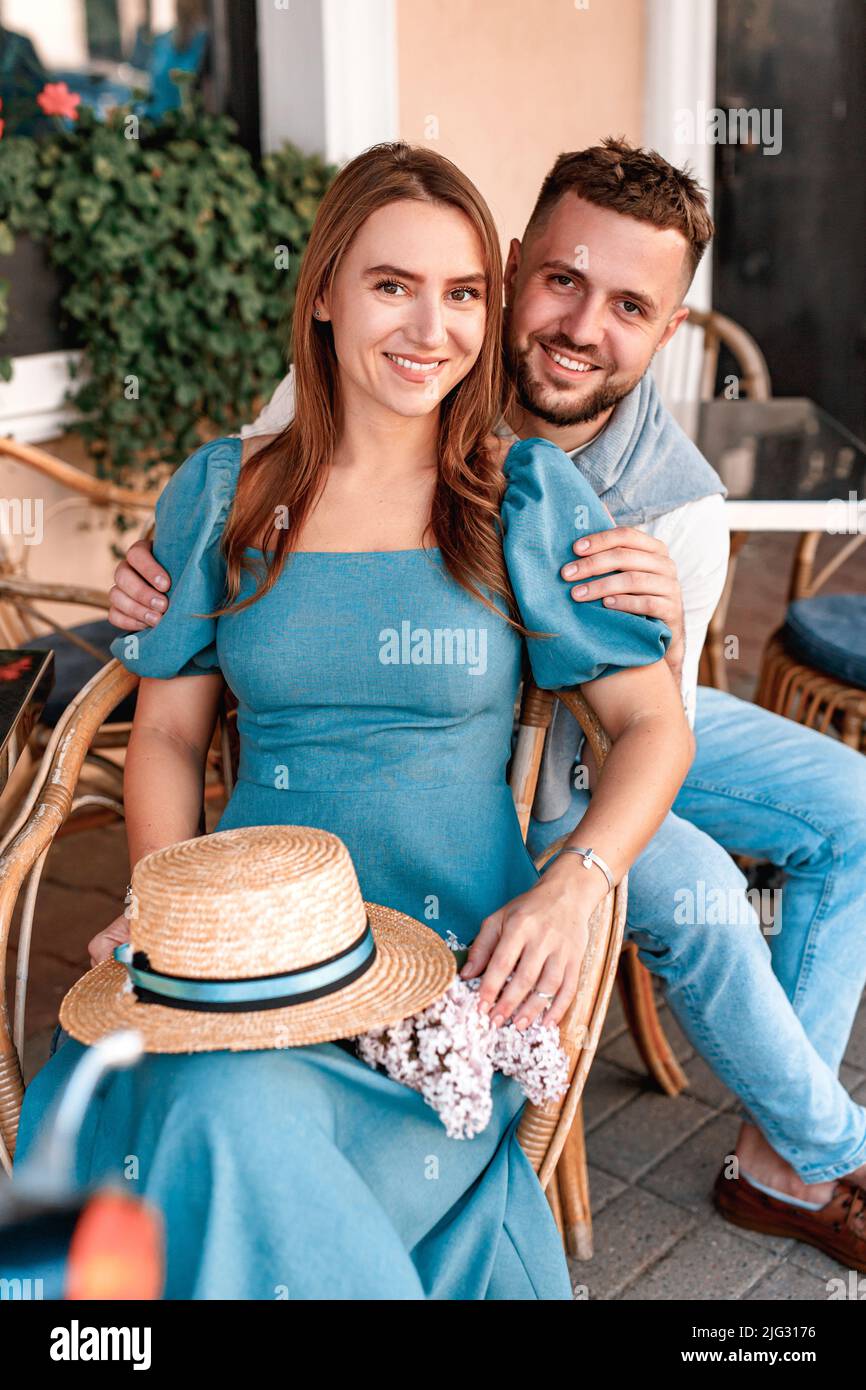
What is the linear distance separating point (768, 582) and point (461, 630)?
3.88 meters

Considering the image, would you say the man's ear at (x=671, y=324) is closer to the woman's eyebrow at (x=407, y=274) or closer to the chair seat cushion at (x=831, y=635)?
the woman's eyebrow at (x=407, y=274)

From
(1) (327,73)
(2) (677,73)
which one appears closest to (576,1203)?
(1) (327,73)

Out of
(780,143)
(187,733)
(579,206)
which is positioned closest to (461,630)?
(187,733)

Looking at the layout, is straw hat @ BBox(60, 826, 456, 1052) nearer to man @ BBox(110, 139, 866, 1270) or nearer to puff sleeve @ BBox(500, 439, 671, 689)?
puff sleeve @ BBox(500, 439, 671, 689)

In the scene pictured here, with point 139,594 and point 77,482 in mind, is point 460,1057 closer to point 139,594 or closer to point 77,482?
point 139,594

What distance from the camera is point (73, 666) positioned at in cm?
271

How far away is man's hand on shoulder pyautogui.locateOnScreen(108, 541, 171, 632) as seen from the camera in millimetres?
1791

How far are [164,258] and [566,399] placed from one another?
1.94m

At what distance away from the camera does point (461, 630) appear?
1.69m

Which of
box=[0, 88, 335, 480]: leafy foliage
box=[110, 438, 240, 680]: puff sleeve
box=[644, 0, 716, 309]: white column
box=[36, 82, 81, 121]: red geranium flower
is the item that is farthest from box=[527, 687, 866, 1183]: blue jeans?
box=[644, 0, 716, 309]: white column

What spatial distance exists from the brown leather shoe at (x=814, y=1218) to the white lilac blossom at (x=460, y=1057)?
81 centimetres

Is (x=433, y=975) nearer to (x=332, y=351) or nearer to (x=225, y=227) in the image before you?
(x=332, y=351)

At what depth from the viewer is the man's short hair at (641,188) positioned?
6.28ft

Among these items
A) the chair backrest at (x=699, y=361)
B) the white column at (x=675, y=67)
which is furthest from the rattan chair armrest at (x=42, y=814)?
→ the white column at (x=675, y=67)
